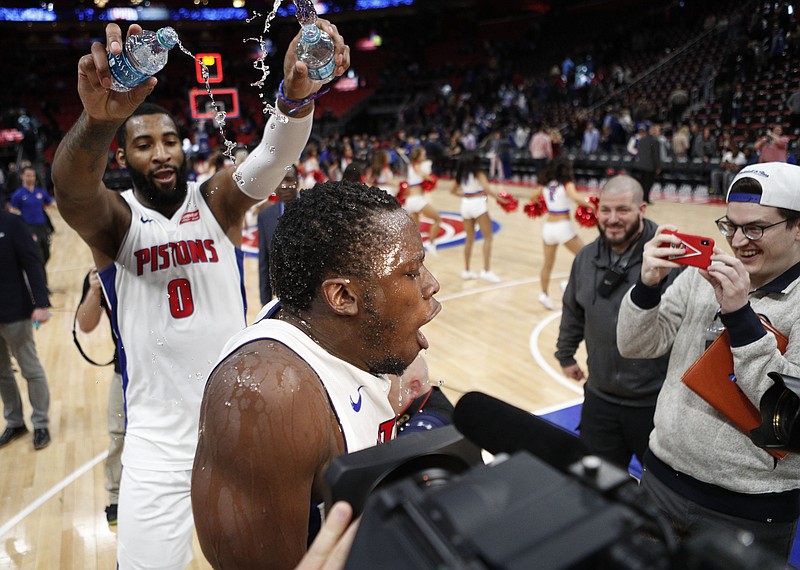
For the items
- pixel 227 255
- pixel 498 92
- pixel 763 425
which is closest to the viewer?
pixel 763 425

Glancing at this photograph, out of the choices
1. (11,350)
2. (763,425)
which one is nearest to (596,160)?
(11,350)

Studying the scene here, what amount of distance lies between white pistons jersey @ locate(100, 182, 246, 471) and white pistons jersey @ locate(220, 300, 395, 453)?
1.08 meters

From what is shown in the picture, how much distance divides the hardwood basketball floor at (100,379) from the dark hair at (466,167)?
131 centimetres

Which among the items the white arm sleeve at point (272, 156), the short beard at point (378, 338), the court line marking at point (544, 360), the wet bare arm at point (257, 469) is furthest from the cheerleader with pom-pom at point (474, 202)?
the wet bare arm at point (257, 469)

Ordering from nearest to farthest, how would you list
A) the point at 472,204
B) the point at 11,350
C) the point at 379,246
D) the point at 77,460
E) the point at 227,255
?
the point at 379,246 → the point at 227,255 → the point at 77,460 → the point at 11,350 → the point at 472,204

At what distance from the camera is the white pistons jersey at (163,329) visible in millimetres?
2244

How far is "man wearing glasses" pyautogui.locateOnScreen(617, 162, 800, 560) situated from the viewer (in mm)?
1715

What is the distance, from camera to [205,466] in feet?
3.41

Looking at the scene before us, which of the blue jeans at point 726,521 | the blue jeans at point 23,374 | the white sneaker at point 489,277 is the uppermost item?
the blue jeans at point 726,521

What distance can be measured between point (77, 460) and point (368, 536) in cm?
430

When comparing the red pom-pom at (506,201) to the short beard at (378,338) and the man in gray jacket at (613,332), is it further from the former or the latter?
the short beard at (378,338)

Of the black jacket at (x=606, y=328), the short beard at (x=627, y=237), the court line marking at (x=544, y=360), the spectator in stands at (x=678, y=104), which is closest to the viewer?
the black jacket at (x=606, y=328)

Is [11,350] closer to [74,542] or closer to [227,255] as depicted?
[74,542]

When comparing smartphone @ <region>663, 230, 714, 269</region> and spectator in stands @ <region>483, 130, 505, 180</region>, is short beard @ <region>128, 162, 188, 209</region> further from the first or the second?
spectator in stands @ <region>483, 130, 505, 180</region>
